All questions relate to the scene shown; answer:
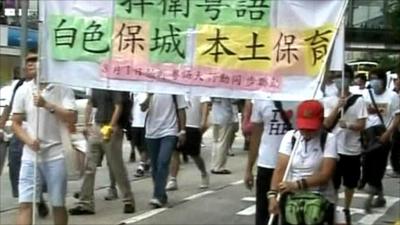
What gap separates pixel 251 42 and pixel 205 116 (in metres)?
7.46

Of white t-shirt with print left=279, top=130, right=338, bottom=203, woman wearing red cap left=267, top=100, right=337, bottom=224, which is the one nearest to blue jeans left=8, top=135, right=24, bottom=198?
woman wearing red cap left=267, top=100, right=337, bottom=224

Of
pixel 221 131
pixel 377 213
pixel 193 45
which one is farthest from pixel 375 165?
pixel 193 45

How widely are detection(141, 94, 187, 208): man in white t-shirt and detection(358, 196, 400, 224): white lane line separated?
2.31 metres

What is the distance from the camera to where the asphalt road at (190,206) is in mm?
10359

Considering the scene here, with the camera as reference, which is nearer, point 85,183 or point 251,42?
point 251,42

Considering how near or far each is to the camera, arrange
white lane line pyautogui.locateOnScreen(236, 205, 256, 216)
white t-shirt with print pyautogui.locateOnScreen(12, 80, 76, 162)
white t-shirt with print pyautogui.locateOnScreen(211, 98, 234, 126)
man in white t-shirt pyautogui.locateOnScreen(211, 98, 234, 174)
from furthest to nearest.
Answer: white t-shirt with print pyautogui.locateOnScreen(211, 98, 234, 126)
man in white t-shirt pyautogui.locateOnScreen(211, 98, 234, 174)
white lane line pyautogui.locateOnScreen(236, 205, 256, 216)
white t-shirt with print pyautogui.locateOnScreen(12, 80, 76, 162)

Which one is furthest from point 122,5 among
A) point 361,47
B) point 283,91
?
point 361,47

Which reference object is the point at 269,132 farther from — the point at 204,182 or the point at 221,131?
the point at 221,131

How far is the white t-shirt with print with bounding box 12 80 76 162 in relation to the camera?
7.93m

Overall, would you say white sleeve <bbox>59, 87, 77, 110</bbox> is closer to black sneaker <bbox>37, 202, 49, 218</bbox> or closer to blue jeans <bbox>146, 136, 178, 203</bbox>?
black sneaker <bbox>37, 202, 49, 218</bbox>

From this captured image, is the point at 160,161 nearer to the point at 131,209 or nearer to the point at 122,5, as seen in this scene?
the point at 131,209

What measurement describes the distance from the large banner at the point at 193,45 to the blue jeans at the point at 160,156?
10.7ft

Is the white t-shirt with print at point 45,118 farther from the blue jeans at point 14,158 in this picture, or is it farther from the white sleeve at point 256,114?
the blue jeans at point 14,158

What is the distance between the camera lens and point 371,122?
499 inches
